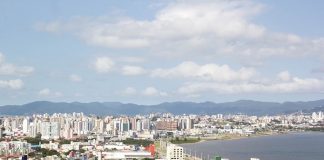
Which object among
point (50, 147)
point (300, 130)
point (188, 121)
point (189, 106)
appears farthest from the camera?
point (189, 106)

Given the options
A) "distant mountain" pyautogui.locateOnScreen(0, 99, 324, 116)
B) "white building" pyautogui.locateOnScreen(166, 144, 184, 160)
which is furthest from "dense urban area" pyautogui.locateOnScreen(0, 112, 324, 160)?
"distant mountain" pyautogui.locateOnScreen(0, 99, 324, 116)

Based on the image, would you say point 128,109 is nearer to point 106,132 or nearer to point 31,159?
point 106,132

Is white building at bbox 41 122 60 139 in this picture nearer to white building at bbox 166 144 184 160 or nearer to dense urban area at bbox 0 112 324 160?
dense urban area at bbox 0 112 324 160

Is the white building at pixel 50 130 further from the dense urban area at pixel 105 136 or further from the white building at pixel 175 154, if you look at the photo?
the white building at pixel 175 154

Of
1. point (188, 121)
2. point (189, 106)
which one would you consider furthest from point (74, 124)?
point (189, 106)

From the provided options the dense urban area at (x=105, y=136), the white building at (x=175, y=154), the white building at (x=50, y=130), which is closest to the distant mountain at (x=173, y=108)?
the dense urban area at (x=105, y=136)
